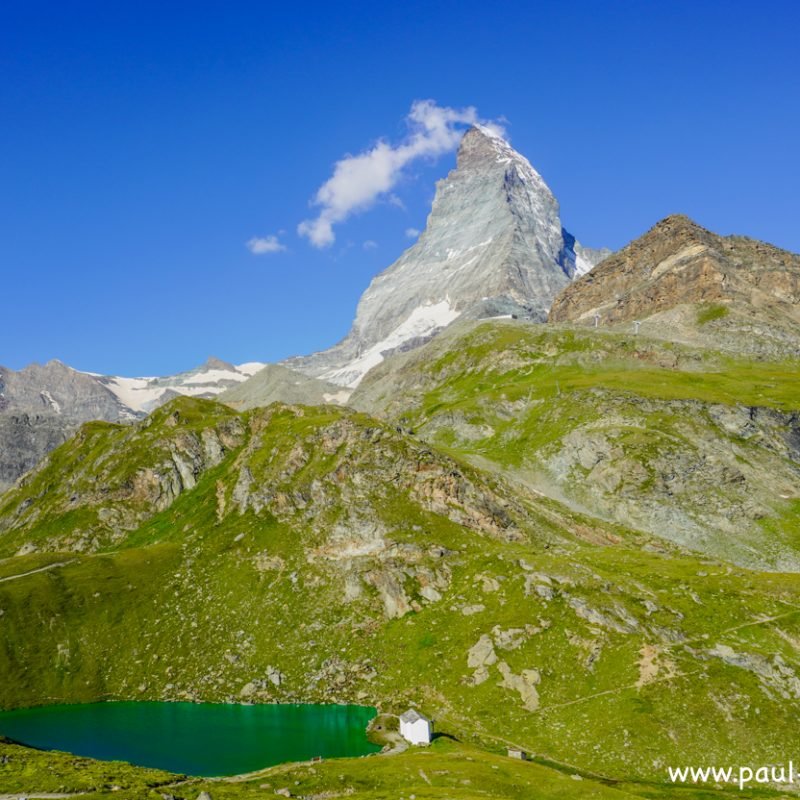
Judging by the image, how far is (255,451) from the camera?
190 metres

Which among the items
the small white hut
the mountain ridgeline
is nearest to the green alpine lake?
the mountain ridgeline

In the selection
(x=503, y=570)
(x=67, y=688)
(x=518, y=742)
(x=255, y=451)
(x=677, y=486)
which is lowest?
(x=518, y=742)

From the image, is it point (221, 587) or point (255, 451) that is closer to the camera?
point (221, 587)

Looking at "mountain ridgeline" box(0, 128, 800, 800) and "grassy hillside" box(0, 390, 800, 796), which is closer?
"mountain ridgeline" box(0, 128, 800, 800)

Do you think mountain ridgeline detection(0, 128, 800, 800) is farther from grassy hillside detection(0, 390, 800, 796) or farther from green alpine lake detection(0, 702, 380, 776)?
green alpine lake detection(0, 702, 380, 776)

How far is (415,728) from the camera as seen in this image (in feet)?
305

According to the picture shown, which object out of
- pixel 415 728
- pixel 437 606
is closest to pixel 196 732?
pixel 415 728

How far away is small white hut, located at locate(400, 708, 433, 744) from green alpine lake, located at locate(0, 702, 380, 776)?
462 cm

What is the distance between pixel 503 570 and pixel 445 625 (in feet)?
51.6

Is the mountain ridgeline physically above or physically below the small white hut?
above

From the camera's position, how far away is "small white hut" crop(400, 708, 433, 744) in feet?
302

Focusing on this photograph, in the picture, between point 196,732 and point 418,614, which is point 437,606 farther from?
point 196,732

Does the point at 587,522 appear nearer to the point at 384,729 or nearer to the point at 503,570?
the point at 503,570

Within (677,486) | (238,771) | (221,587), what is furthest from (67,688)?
(677,486)
